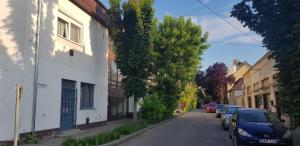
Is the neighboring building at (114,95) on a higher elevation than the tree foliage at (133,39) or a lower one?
lower

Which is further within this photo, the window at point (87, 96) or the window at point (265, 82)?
the window at point (265, 82)

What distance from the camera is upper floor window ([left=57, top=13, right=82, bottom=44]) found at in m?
17.0

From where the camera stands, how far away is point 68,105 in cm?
1788

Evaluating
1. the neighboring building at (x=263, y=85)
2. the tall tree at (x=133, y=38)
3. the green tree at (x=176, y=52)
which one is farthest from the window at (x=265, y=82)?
the tall tree at (x=133, y=38)

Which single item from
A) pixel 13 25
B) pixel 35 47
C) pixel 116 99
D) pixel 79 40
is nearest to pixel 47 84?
pixel 35 47

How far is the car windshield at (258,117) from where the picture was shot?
1374 cm

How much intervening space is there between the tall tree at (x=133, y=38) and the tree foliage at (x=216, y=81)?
209 ft

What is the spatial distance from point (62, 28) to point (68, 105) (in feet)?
12.0

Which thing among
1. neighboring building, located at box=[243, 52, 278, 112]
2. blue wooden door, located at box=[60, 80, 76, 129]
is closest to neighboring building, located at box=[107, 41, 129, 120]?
blue wooden door, located at box=[60, 80, 76, 129]

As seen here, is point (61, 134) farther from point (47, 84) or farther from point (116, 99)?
point (116, 99)

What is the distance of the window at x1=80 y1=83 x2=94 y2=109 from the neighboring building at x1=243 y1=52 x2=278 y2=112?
15.4 meters

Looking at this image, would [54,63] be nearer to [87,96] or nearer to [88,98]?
[87,96]

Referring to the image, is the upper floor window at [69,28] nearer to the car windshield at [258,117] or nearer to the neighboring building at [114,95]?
the neighboring building at [114,95]

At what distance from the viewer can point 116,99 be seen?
3025 cm
